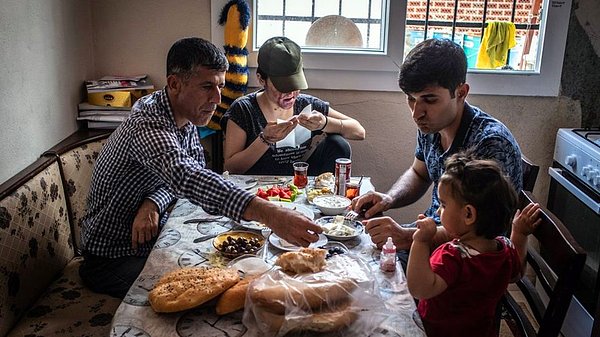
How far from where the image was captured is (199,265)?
1.49 m

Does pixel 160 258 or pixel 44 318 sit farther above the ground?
pixel 160 258

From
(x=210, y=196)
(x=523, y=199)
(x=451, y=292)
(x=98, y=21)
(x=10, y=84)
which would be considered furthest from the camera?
(x=98, y=21)

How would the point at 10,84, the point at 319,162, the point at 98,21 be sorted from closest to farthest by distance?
1. the point at 10,84
2. the point at 319,162
3. the point at 98,21

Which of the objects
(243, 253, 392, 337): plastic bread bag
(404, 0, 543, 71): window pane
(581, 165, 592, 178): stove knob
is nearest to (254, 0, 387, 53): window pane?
(404, 0, 543, 71): window pane

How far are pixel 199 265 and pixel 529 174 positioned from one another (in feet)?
3.76

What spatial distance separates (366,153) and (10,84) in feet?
5.70

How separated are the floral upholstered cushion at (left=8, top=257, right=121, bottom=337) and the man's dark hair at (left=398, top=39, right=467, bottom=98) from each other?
4.04ft

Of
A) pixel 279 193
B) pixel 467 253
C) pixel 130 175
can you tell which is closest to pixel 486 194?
pixel 467 253

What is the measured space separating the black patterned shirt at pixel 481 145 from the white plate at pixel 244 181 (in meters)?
0.68

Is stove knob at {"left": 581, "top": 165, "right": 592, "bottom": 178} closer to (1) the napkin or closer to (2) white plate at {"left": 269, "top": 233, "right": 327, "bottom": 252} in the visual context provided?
(1) the napkin

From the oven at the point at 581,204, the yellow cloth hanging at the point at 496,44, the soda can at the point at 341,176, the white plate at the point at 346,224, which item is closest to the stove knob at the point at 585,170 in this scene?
the oven at the point at 581,204

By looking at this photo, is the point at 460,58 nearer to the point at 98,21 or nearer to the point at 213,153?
the point at 213,153

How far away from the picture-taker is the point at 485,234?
137 cm

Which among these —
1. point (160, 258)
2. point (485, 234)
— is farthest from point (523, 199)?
point (160, 258)
